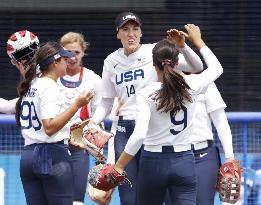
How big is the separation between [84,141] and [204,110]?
0.81 m

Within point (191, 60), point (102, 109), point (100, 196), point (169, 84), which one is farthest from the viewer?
point (100, 196)

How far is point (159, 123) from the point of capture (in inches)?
234

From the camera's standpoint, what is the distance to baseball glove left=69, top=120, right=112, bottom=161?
21.9 feet

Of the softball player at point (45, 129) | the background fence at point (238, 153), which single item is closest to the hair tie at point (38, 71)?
the softball player at point (45, 129)

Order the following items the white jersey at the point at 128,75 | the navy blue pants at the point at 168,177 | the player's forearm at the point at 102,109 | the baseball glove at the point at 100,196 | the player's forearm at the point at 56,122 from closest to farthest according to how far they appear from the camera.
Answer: the navy blue pants at the point at 168,177 < the player's forearm at the point at 56,122 < the white jersey at the point at 128,75 < the player's forearm at the point at 102,109 < the baseball glove at the point at 100,196

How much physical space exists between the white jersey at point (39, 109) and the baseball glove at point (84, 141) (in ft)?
1.35

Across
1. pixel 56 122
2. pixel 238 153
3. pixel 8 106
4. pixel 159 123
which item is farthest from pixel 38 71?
pixel 238 153

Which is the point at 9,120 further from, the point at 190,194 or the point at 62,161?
the point at 190,194

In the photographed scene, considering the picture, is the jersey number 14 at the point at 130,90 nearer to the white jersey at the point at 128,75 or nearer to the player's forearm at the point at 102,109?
the white jersey at the point at 128,75

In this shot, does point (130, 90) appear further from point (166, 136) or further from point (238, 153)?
point (238, 153)

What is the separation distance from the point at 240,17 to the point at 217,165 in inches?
102

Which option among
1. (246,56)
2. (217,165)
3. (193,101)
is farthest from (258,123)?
(193,101)

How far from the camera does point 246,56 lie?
29.6 feet

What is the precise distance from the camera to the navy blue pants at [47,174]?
6.17 meters
